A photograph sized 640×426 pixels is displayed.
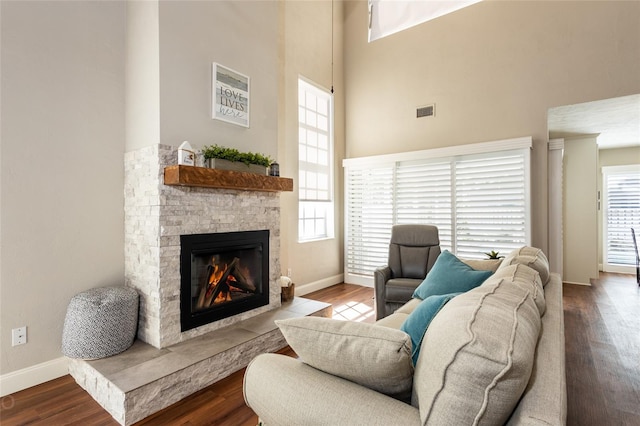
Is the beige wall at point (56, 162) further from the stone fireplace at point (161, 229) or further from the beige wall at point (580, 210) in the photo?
the beige wall at point (580, 210)

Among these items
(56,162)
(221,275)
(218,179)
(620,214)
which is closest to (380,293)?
(221,275)

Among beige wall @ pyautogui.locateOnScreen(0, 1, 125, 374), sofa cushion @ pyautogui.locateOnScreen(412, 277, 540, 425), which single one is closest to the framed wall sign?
beige wall @ pyautogui.locateOnScreen(0, 1, 125, 374)

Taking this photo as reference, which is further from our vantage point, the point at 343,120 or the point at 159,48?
the point at 343,120

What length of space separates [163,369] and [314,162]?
11.8 ft

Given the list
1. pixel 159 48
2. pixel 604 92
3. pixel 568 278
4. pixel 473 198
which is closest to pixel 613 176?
pixel 568 278

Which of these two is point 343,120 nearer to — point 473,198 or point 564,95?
point 473,198

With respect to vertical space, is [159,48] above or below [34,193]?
above

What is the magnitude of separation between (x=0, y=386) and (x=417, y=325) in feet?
9.03

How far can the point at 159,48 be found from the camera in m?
2.51

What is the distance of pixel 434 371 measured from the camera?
80cm

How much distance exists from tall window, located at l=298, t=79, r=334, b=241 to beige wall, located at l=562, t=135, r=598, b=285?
13.1 feet

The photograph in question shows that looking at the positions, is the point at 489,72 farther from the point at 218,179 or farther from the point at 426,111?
the point at 218,179

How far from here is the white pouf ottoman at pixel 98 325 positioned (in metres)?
2.24

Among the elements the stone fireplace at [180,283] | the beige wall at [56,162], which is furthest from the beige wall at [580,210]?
the beige wall at [56,162]
